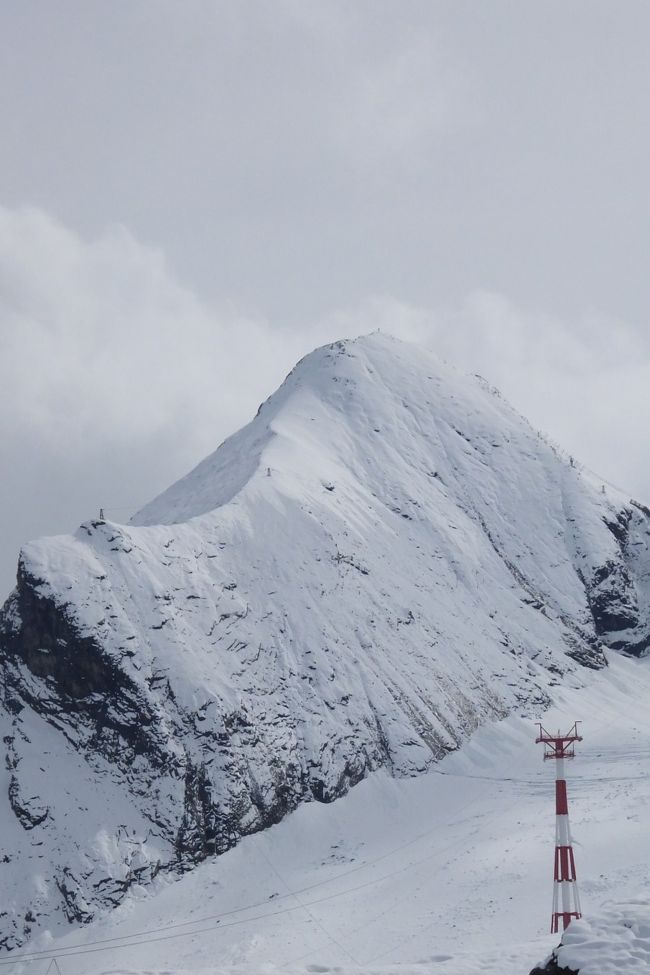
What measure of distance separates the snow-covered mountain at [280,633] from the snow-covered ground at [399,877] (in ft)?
5.92

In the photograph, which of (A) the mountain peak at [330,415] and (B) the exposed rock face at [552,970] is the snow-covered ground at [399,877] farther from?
(A) the mountain peak at [330,415]

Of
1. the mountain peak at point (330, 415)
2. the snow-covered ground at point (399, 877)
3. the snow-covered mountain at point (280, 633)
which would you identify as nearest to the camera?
the snow-covered ground at point (399, 877)

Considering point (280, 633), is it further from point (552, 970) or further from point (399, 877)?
point (552, 970)

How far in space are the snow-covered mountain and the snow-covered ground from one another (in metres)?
1.81

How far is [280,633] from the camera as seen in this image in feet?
207

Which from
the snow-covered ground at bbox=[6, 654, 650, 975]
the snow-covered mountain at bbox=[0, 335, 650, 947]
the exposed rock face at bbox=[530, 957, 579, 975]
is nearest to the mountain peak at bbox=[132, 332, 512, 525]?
the snow-covered mountain at bbox=[0, 335, 650, 947]

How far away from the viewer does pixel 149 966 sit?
44.1 metres

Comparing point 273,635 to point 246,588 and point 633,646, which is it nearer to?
point 246,588

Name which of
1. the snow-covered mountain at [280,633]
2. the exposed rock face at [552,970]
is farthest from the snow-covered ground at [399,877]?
the exposed rock face at [552,970]

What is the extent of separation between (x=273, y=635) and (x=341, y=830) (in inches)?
526

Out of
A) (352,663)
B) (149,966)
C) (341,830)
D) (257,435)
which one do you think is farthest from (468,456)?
(149,966)

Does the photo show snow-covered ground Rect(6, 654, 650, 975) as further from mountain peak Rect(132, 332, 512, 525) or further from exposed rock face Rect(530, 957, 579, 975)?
mountain peak Rect(132, 332, 512, 525)

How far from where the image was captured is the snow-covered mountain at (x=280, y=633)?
5319cm

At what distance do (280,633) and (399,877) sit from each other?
721 inches
